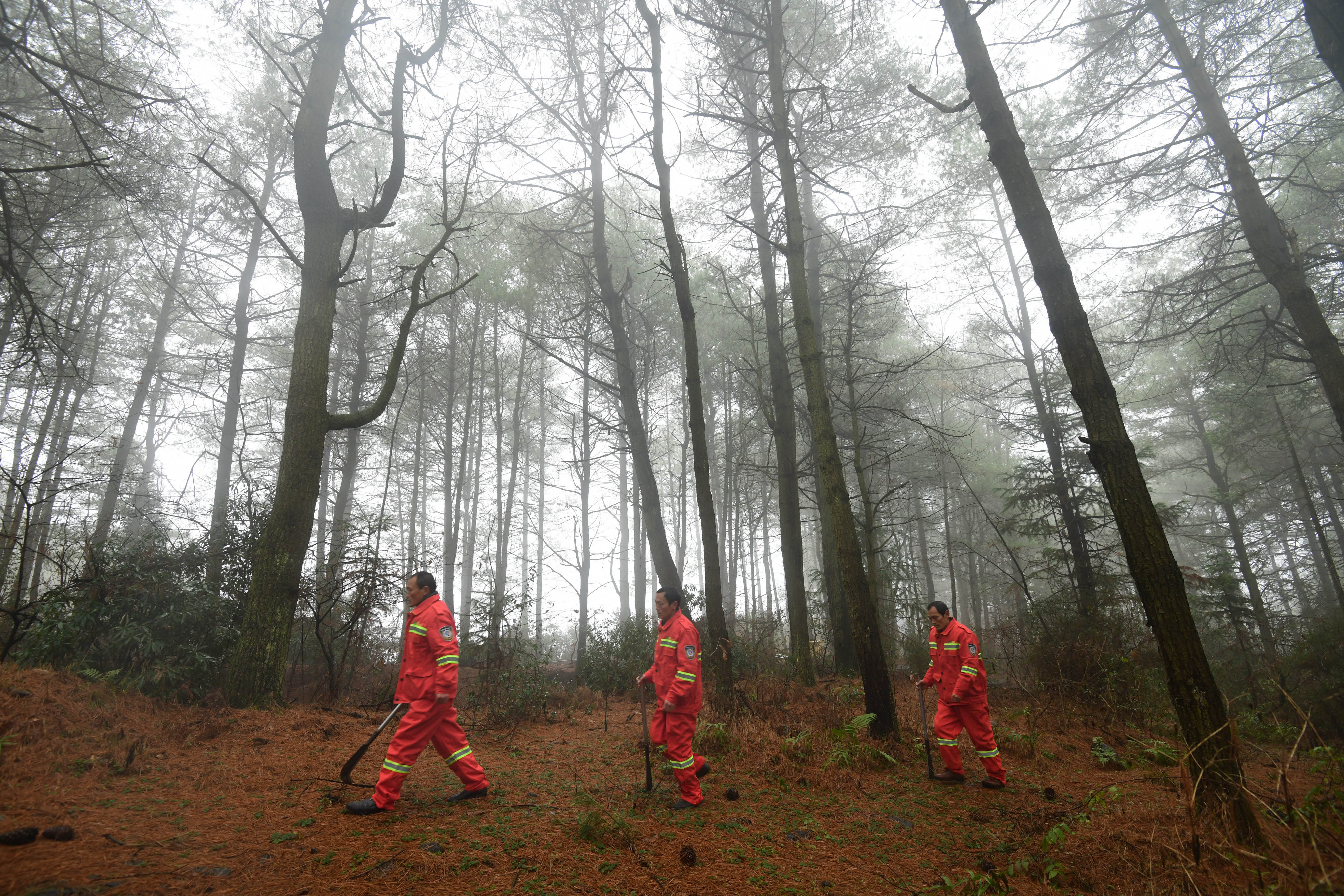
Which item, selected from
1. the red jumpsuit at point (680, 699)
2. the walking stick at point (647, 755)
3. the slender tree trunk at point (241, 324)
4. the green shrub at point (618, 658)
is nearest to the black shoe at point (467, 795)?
the walking stick at point (647, 755)

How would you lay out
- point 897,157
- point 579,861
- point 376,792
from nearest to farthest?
point 579,861 < point 376,792 < point 897,157

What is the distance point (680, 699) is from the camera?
Answer: 462cm

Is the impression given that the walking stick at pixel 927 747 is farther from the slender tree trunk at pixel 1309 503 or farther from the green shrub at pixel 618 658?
the slender tree trunk at pixel 1309 503

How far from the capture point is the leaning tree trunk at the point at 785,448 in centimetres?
943

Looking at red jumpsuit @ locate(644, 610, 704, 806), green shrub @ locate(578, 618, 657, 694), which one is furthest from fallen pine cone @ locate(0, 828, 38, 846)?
green shrub @ locate(578, 618, 657, 694)

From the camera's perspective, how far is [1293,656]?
993cm

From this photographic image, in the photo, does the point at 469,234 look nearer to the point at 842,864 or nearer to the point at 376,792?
the point at 376,792

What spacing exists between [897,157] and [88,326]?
1694 centimetres

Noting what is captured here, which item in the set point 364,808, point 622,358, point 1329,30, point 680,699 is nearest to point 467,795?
point 364,808

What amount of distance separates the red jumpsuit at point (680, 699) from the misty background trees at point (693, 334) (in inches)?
68.8

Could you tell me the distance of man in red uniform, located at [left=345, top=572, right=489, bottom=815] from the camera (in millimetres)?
4191

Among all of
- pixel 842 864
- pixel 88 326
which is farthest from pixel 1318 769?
pixel 88 326

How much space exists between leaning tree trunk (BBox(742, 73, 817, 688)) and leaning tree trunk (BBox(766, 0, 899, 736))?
182 centimetres

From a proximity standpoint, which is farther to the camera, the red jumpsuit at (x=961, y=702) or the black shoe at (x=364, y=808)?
the red jumpsuit at (x=961, y=702)
